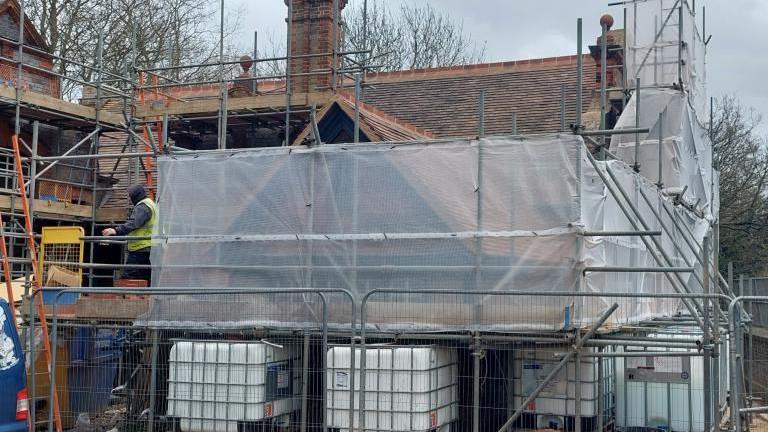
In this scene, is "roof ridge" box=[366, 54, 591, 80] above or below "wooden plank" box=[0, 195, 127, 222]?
above

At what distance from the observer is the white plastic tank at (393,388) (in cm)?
922

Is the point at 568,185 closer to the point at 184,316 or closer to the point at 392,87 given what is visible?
the point at 184,316

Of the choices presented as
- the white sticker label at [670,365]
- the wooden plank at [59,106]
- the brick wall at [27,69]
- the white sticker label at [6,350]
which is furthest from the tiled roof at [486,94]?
the white sticker label at [6,350]

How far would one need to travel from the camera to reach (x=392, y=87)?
22.5 meters

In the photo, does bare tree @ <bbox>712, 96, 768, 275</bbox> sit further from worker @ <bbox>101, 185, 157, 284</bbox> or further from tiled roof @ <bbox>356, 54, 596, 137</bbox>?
worker @ <bbox>101, 185, 157, 284</bbox>

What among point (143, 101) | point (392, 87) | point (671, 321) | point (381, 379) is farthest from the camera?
point (392, 87)

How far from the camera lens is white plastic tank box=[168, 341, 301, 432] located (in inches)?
383

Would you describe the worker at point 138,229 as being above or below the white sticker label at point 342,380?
above

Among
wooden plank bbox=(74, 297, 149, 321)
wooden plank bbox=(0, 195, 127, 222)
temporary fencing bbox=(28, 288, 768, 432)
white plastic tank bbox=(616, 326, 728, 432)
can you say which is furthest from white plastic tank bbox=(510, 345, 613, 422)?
wooden plank bbox=(0, 195, 127, 222)

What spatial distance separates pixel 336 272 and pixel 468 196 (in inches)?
66.0

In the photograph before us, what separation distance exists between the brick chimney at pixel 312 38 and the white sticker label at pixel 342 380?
9.87 meters

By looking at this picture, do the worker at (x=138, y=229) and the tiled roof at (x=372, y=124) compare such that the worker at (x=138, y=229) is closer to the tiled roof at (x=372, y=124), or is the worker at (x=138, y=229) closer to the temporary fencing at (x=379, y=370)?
the temporary fencing at (x=379, y=370)

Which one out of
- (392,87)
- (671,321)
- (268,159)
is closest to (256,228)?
(268,159)

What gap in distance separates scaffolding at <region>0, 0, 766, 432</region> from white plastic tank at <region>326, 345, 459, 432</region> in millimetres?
135
